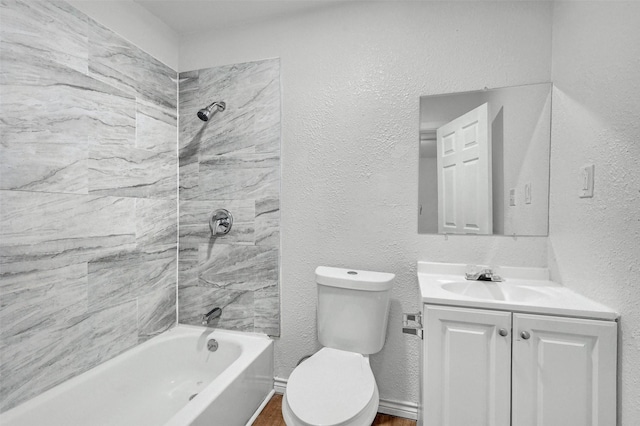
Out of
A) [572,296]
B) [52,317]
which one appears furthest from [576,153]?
[52,317]

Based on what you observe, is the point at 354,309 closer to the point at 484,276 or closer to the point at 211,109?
the point at 484,276

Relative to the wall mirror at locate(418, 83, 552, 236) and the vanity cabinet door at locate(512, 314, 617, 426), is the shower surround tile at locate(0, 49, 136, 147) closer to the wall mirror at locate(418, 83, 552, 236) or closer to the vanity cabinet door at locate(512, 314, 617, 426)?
the wall mirror at locate(418, 83, 552, 236)

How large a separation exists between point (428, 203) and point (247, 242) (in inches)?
45.5

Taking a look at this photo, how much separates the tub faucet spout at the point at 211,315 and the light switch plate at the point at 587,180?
2.03m

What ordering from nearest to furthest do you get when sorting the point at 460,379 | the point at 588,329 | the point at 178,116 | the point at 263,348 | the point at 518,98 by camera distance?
the point at 588,329
the point at 460,379
the point at 518,98
the point at 263,348
the point at 178,116

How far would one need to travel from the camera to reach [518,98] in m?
1.56

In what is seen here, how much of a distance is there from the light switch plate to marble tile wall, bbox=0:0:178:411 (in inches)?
88.6

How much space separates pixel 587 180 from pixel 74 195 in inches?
89.8

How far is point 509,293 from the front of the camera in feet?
4.70

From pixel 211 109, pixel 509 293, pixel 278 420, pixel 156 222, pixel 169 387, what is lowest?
pixel 278 420

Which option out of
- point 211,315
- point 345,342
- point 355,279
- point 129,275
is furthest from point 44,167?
Answer: point 345,342

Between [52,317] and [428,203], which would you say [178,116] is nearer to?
[52,317]

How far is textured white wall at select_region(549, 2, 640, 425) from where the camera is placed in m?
0.96

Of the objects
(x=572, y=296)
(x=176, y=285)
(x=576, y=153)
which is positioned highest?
(x=576, y=153)
